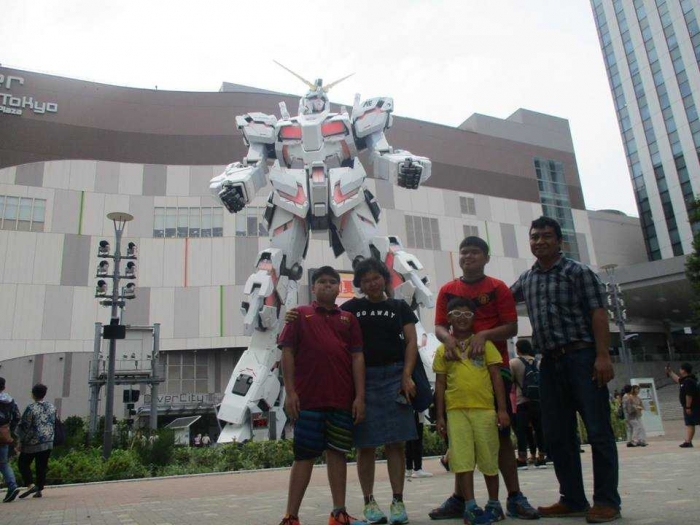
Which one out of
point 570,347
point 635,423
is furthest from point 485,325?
→ point 635,423

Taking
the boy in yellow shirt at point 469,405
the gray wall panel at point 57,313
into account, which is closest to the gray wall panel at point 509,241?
the gray wall panel at point 57,313

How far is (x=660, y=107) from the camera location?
174 feet

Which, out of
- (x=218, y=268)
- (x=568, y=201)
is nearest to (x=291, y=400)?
(x=218, y=268)

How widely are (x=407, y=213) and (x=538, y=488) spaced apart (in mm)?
29335

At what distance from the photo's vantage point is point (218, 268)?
94.8 ft

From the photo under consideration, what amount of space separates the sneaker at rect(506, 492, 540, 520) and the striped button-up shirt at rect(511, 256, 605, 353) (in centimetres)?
92

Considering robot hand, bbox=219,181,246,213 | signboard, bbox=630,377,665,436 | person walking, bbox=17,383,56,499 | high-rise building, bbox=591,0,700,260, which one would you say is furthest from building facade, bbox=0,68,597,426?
high-rise building, bbox=591,0,700,260

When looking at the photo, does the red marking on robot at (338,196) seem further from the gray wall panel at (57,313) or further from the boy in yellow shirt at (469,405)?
the gray wall panel at (57,313)

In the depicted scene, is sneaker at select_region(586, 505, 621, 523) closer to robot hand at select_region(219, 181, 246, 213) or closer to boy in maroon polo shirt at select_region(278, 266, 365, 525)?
boy in maroon polo shirt at select_region(278, 266, 365, 525)

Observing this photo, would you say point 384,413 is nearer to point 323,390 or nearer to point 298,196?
point 323,390

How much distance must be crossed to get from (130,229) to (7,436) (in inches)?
942

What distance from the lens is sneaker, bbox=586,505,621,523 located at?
3.01m

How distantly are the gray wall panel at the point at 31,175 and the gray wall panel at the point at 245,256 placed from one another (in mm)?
10191

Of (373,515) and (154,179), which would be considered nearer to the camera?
(373,515)
